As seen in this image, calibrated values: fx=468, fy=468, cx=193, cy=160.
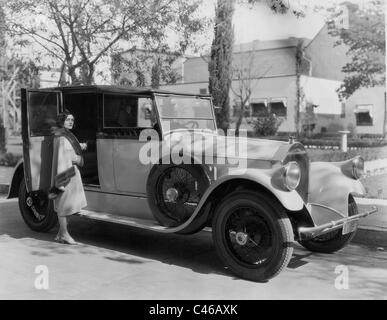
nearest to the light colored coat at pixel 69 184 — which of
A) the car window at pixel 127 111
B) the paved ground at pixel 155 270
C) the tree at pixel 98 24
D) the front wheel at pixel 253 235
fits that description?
the paved ground at pixel 155 270

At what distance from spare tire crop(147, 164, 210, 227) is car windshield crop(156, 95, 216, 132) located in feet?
1.80

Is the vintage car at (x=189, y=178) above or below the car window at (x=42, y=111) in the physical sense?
below

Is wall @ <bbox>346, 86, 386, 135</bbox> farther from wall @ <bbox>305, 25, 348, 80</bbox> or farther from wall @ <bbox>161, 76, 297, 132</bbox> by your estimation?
wall @ <bbox>161, 76, 297, 132</bbox>

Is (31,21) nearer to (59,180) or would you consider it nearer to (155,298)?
(59,180)

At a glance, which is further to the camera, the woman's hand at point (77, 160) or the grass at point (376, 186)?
the grass at point (376, 186)

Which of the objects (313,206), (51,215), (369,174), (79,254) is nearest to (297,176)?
(313,206)

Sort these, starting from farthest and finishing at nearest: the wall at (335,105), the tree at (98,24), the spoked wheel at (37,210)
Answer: the wall at (335,105) → the tree at (98,24) → the spoked wheel at (37,210)

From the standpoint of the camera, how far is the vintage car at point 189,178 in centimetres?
400

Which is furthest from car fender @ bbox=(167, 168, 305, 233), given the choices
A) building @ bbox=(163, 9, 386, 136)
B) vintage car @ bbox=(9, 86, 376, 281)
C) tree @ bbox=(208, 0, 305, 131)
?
building @ bbox=(163, 9, 386, 136)

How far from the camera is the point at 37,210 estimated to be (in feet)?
19.7

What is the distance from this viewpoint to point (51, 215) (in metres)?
5.77

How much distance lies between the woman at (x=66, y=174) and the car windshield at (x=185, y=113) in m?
1.05

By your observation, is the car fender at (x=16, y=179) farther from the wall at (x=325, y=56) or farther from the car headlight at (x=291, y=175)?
the wall at (x=325, y=56)

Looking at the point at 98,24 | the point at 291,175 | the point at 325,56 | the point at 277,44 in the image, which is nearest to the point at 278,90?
the point at 277,44
